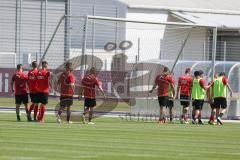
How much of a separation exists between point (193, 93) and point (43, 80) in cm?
582

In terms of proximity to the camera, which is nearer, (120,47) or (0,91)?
(120,47)

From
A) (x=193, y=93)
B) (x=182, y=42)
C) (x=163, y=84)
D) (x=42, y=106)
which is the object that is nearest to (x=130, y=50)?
(x=182, y=42)

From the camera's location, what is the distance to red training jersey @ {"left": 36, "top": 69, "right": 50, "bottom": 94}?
31.7 metres

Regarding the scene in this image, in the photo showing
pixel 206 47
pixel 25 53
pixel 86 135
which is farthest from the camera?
pixel 25 53

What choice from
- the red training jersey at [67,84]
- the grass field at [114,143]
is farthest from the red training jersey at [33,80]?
the grass field at [114,143]

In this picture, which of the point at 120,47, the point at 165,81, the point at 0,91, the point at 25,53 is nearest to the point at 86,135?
the point at 165,81

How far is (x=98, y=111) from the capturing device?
129ft

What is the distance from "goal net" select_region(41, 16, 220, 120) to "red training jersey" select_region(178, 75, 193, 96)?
2864 mm

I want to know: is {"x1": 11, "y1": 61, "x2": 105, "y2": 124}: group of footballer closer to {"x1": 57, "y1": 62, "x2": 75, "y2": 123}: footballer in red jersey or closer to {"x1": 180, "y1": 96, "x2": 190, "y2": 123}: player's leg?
{"x1": 57, "y1": 62, "x2": 75, "y2": 123}: footballer in red jersey

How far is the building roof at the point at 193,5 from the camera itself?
58.0m

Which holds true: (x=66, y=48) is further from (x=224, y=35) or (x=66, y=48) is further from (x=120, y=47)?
(x=224, y=35)

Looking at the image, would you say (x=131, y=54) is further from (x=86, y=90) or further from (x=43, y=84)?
(x=43, y=84)

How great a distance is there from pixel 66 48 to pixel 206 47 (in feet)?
21.5

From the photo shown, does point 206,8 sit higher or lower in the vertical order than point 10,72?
higher
